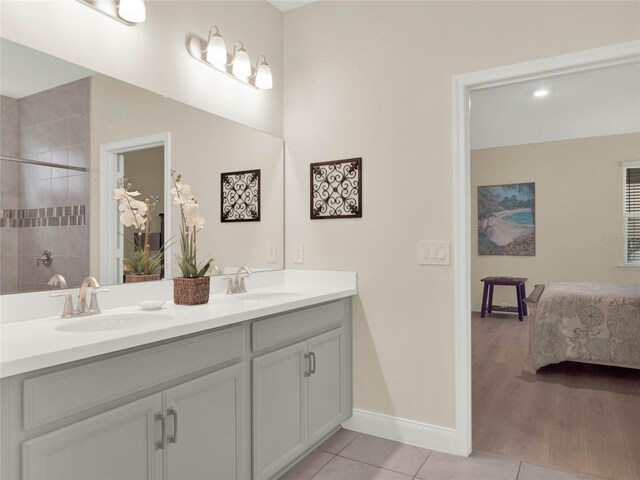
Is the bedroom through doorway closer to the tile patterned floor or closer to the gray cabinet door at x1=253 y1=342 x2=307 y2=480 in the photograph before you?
the tile patterned floor

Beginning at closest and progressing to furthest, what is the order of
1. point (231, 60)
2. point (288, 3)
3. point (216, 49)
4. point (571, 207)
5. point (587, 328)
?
1. point (216, 49)
2. point (231, 60)
3. point (288, 3)
4. point (587, 328)
5. point (571, 207)

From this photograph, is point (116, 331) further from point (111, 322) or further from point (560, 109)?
point (560, 109)

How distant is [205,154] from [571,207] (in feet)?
18.5

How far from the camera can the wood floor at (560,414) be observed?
2289mm

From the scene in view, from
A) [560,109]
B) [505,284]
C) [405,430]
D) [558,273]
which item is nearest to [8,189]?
[405,430]

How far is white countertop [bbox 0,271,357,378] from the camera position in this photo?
113 centimetres

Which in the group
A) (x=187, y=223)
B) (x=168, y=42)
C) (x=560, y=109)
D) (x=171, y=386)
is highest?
(x=560, y=109)

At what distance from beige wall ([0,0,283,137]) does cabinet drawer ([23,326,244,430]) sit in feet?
3.90

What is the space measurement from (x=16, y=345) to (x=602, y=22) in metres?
2.58

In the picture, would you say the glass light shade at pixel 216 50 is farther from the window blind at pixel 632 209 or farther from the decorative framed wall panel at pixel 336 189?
the window blind at pixel 632 209

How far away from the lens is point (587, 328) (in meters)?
3.65

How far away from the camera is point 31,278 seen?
163 cm

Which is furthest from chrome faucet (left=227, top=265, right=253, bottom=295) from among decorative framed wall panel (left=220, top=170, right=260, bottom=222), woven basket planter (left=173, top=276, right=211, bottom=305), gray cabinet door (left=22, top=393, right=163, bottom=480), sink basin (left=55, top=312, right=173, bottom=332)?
gray cabinet door (left=22, top=393, right=163, bottom=480)

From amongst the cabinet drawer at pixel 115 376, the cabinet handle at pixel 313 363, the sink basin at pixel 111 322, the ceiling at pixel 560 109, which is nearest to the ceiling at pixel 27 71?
the sink basin at pixel 111 322
